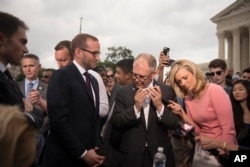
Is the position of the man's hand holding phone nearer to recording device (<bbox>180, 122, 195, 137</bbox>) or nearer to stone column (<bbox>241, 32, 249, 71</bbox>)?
recording device (<bbox>180, 122, 195, 137</bbox>)

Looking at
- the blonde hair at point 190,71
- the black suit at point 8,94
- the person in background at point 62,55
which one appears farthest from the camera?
the person in background at point 62,55

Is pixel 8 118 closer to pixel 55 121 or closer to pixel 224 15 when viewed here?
pixel 55 121

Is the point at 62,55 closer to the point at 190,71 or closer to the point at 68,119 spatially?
the point at 68,119

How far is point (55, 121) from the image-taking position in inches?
145

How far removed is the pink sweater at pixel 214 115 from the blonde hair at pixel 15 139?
→ 9.64 ft

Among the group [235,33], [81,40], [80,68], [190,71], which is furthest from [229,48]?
[80,68]

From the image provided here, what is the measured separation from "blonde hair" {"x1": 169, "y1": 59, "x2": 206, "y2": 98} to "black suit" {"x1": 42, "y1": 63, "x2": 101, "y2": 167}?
3.77ft

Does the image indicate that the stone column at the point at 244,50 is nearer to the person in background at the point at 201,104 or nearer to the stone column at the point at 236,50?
the stone column at the point at 236,50

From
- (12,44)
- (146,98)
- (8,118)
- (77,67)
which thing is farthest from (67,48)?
(8,118)

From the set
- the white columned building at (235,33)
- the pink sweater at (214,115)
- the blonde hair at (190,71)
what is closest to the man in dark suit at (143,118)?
the blonde hair at (190,71)

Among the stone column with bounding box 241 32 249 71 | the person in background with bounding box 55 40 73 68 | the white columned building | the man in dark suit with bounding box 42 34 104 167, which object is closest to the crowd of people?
the man in dark suit with bounding box 42 34 104 167

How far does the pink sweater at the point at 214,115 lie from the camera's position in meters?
4.07

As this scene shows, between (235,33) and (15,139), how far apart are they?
51.1 meters

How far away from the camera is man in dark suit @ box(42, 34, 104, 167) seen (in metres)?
3.66
